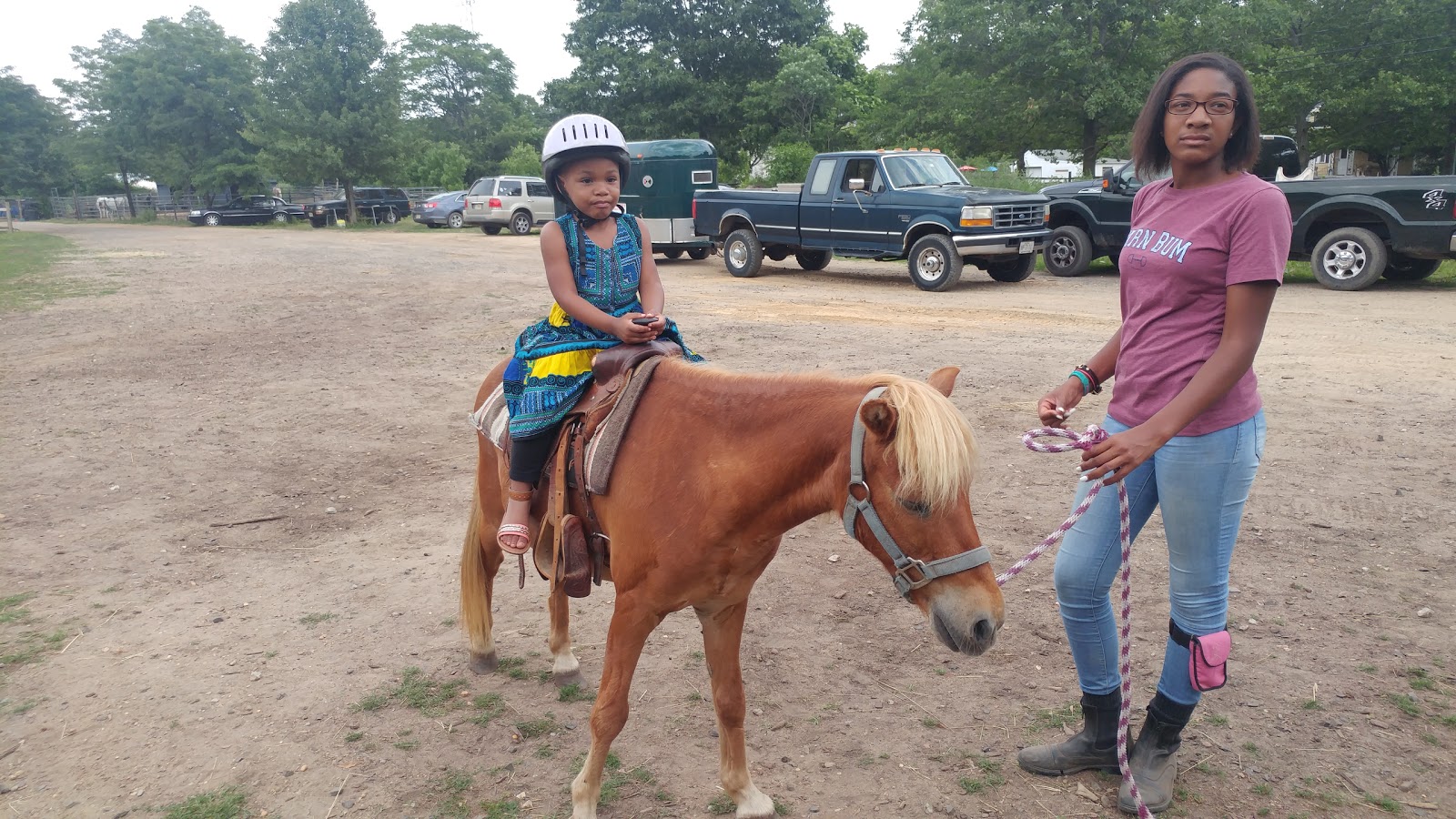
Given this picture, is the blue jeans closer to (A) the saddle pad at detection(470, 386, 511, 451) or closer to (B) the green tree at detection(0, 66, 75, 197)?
(A) the saddle pad at detection(470, 386, 511, 451)

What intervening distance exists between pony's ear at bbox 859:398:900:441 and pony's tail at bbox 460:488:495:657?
2225 mm

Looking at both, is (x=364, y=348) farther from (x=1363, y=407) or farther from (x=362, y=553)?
(x=1363, y=407)

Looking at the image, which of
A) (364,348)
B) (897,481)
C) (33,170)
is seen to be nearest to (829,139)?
(364,348)

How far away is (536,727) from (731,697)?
95cm

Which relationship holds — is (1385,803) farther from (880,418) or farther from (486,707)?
(486,707)

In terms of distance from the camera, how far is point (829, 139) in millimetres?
35375

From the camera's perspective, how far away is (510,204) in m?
29.4

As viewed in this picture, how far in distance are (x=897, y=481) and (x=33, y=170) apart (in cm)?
7960

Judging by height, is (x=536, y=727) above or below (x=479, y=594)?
below

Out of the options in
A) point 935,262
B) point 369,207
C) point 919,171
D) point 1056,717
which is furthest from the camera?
point 369,207

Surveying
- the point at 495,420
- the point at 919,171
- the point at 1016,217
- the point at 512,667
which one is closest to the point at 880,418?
the point at 495,420

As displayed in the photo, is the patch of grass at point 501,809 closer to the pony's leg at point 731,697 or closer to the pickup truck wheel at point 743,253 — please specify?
the pony's leg at point 731,697

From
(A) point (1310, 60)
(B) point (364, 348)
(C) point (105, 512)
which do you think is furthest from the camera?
(A) point (1310, 60)

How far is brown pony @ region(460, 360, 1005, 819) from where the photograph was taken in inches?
88.2
